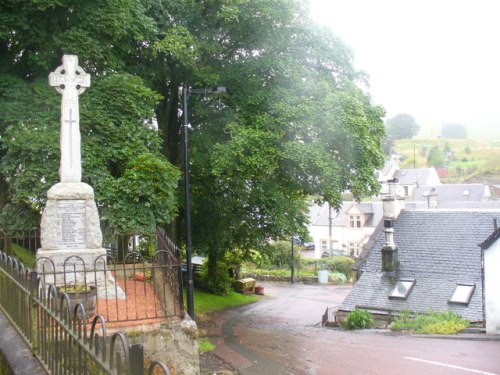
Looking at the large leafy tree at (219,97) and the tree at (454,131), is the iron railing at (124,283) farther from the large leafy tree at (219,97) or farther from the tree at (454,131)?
the tree at (454,131)

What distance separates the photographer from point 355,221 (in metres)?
55.6

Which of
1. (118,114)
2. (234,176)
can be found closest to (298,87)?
(234,176)

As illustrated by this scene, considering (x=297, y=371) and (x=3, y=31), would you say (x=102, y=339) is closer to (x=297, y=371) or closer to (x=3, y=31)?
(x=297, y=371)

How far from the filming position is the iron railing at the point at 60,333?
10.3ft

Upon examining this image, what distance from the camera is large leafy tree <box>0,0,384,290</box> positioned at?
15.4 metres

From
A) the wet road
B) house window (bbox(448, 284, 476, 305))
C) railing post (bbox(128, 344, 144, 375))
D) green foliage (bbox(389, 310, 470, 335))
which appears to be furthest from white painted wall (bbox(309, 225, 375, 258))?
railing post (bbox(128, 344, 144, 375))

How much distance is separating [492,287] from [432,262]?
466 cm

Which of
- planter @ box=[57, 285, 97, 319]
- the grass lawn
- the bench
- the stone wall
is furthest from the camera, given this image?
the bench

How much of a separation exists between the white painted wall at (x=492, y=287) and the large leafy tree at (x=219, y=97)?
5060mm

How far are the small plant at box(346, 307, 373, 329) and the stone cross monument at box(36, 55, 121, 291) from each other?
507 inches

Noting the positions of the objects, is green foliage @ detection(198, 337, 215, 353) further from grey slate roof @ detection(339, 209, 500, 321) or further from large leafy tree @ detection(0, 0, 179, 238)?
grey slate roof @ detection(339, 209, 500, 321)

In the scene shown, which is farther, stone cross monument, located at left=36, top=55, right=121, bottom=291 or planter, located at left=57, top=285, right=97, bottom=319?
Answer: stone cross monument, located at left=36, top=55, right=121, bottom=291

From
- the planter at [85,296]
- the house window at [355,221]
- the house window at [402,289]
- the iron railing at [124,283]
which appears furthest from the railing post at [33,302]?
the house window at [355,221]

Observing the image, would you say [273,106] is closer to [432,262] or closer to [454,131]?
[432,262]
